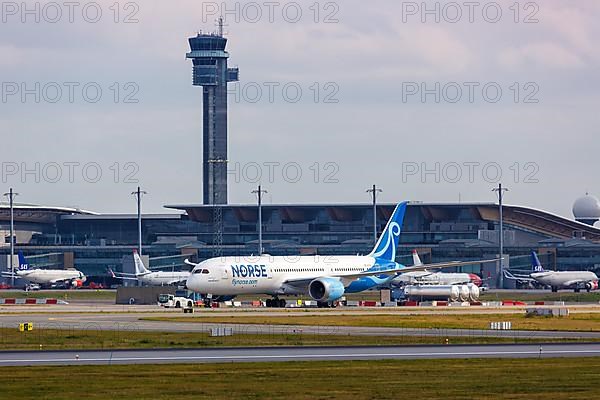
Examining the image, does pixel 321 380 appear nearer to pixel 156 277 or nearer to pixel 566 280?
pixel 156 277

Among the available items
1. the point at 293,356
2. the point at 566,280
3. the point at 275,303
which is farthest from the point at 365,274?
the point at 293,356

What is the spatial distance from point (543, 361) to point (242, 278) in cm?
6783

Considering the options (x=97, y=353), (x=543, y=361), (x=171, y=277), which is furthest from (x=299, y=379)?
(x=171, y=277)

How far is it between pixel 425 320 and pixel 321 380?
43390mm

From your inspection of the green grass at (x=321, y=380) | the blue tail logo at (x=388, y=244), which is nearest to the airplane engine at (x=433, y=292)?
the blue tail logo at (x=388, y=244)

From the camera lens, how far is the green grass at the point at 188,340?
59688 millimetres

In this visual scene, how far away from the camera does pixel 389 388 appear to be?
131 feet

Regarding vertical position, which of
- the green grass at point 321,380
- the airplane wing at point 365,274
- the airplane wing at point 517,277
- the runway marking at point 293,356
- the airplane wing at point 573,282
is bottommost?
the green grass at point 321,380

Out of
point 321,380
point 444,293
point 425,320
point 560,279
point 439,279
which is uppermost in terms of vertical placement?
point 439,279

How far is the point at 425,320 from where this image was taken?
279 feet

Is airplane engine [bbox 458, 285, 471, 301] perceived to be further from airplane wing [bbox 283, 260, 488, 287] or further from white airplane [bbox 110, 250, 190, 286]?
white airplane [bbox 110, 250, 190, 286]

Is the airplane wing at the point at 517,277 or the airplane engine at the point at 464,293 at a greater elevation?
the airplane wing at the point at 517,277

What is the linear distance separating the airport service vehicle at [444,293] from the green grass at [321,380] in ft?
278

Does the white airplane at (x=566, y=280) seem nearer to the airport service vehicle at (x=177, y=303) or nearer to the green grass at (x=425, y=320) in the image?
the airport service vehicle at (x=177, y=303)
